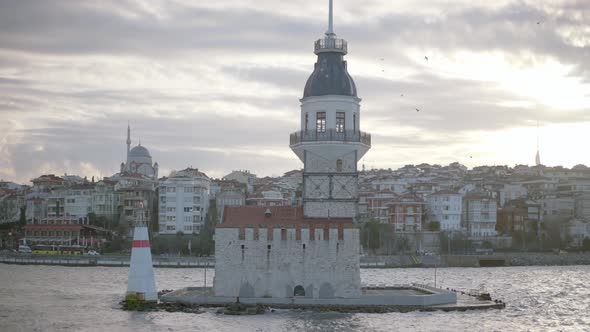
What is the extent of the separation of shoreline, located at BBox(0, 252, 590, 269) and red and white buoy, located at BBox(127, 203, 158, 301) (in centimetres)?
3641

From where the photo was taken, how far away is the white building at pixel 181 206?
10612 cm

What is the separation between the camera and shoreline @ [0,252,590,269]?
8844 cm

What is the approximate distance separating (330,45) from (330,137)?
4.39 m

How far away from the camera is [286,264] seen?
42500 millimetres

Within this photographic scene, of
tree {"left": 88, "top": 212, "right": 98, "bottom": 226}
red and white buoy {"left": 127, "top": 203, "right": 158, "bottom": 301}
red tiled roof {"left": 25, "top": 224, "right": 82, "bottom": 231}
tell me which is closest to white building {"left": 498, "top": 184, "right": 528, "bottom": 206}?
tree {"left": 88, "top": 212, "right": 98, "bottom": 226}

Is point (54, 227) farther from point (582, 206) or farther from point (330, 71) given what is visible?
point (582, 206)

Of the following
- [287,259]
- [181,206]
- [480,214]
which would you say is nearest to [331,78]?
[287,259]

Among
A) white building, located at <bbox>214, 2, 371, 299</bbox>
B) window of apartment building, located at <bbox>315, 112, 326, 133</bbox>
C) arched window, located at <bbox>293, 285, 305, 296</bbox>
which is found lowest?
arched window, located at <bbox>293, 285, 305, 296</bbox>

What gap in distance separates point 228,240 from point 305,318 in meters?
5.43

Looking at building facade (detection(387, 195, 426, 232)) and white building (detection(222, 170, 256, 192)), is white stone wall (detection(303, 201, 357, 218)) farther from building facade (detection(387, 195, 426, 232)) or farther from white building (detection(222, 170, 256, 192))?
white building (detection(222, 170, 256, 192))

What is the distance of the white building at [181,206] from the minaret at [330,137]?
2452 inches

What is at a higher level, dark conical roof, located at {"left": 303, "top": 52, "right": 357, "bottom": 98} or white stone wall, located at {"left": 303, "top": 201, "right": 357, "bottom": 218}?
dark conical roof, located at {"left": 303, "top": 52, "right": 357, "bottom": 98}

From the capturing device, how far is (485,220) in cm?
11769

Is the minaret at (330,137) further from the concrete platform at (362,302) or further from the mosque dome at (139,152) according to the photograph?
the mosque dome at (139,152)
